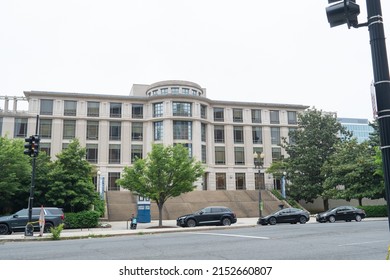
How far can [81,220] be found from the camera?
84.1 ft

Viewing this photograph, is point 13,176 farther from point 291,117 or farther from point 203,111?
point 291,117

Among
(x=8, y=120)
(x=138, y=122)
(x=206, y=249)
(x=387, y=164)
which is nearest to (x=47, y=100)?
(x=8, y=120)

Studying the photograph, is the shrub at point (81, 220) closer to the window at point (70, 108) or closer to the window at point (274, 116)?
the window at point (70, 108)

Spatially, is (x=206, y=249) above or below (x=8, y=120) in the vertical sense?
below

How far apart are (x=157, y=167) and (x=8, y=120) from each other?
1260 inches

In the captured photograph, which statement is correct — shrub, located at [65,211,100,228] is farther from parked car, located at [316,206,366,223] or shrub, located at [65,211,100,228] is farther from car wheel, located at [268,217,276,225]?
parked car, located at [316,206,366,223]

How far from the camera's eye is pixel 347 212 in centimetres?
2862

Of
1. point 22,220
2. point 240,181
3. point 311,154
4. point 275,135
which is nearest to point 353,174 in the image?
point 311,154

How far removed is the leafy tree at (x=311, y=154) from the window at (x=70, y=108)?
30307mm

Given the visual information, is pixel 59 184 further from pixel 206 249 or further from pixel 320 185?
pixel 320 185

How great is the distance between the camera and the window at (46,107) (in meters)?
49.6

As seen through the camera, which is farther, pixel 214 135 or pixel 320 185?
pixel 214 135

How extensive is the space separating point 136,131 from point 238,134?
51.4 feet

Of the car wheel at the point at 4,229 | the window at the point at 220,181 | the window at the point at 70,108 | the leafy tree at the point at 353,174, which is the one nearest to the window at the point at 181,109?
the window at the point at 220,181
